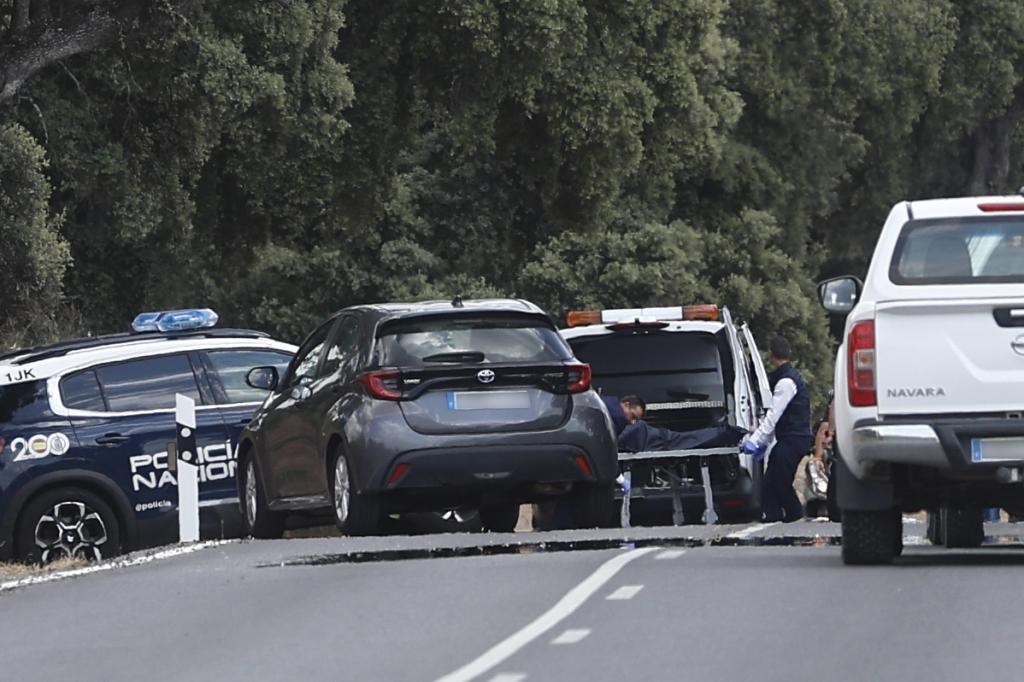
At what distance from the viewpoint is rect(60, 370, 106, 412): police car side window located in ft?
61.6

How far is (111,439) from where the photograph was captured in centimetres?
1866

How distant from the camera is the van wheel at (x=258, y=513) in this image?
17906mm

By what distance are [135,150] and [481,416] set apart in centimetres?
1210

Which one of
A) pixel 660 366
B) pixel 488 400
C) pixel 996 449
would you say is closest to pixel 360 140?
pixel 660 366

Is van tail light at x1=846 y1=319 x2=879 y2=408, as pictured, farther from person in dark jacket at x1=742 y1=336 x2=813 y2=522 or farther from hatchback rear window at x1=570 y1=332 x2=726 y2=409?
hatchback rear window at x1=570 y1=332 x2=726 y2=409

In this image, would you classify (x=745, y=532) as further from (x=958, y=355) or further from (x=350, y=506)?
(x=958, y=355)

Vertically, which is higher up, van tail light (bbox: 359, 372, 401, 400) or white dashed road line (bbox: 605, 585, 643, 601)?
van tail light (bbox: 359, 372, 401, 400)

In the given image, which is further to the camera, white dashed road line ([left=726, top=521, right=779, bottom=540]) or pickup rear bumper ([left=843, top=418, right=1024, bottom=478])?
white dashed road line ([left=726, top=521, right=779, bottom=540])

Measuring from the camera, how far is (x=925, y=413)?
12.3m

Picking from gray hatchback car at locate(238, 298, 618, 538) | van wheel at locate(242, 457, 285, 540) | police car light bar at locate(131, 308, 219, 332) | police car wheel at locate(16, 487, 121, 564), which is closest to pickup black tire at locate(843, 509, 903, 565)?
gray hatchback car at locate(238, 298, 618, 538)

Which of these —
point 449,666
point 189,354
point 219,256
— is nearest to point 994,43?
point 219,256

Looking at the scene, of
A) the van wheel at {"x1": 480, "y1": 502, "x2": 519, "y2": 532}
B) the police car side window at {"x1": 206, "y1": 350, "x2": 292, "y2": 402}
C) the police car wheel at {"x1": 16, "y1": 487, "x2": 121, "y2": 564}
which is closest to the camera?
the police car wheel at {"x1": 16, "y1": 487, "x2": 121, "y2": 564}

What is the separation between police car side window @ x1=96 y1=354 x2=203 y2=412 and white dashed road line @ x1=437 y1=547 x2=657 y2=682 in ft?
20.3

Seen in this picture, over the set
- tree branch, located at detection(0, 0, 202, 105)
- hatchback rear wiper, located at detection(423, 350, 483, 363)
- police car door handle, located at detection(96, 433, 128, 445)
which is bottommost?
police car door handle, located at detection(96, 433, 128, 445)
